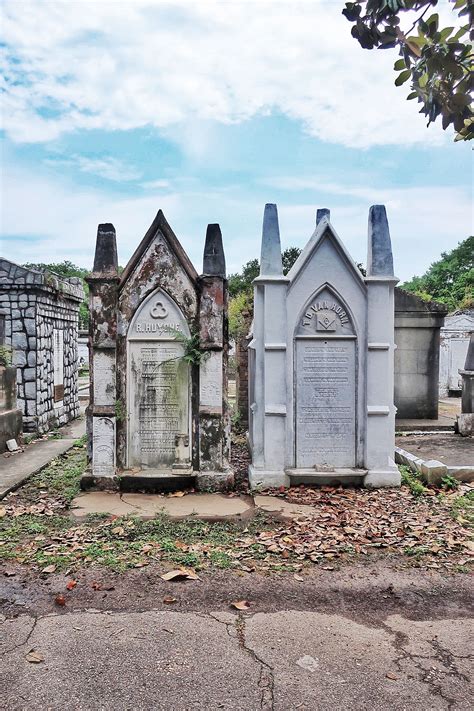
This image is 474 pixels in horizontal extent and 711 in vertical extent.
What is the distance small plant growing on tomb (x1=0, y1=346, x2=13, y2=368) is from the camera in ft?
32.3

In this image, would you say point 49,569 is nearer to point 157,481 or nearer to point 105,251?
point 157,481

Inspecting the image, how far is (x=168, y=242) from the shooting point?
23.3 ft

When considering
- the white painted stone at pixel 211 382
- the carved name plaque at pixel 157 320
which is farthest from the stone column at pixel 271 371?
the carved name plaque at pixel 157 320

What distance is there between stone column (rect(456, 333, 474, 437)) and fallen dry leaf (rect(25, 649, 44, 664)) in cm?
892

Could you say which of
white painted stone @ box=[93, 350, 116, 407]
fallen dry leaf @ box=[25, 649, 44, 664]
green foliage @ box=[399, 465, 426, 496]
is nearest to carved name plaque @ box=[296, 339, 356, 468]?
green foliage @ box=[399, 465, 426, 496]

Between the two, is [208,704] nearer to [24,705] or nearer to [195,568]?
[24,705]

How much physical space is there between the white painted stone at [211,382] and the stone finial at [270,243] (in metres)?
1.30

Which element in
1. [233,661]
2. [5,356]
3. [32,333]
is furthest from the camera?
[32,333]

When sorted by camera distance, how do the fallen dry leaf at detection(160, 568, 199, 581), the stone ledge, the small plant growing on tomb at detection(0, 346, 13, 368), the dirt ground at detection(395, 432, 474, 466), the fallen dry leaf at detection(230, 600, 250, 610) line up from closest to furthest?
the fallen dry leaf at detection(230, 600, 250, 610), the fallen dry leaf at detection(160, 568, 199, 581), the stone ledge, the dirt ground at detection(395, 432, 474, 466), the small plant growing on tomb at detection(0, 346, 13, 368)

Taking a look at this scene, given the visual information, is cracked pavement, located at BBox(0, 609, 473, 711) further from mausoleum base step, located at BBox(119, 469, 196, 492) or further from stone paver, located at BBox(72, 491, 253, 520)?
mausoleum base step, located at BBox(119, 469, 196, 492)

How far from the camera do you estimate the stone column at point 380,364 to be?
23.4 feet

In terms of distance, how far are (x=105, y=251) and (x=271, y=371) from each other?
8.76ft

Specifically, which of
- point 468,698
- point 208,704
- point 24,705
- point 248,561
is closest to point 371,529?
point 248,561

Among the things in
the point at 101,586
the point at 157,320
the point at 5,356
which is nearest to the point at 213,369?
the point at 157,320
